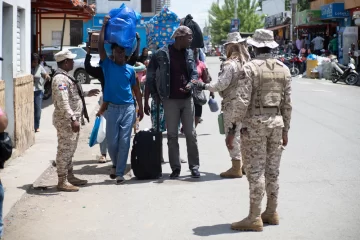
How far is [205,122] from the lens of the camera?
1677cm

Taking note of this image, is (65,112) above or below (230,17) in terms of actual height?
below

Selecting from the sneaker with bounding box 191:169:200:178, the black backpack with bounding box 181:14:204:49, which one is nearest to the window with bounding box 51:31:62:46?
the black backpack with bounding box 181:14:204:49

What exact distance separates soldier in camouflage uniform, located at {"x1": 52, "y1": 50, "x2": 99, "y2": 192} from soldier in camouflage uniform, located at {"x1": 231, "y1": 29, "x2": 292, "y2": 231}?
2.63 m

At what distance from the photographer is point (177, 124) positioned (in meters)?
9.52

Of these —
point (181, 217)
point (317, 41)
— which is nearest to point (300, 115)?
point (181, 217)

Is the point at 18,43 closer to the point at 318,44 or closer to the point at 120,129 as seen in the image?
the point at 120,129

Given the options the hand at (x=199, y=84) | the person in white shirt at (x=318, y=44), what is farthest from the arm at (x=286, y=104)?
the person in white shirt at (x=318, y=44)

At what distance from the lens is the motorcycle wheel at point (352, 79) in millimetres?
30119

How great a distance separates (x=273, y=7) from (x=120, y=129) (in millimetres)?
81968

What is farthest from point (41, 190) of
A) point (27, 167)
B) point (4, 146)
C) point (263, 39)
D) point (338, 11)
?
point (338, 11)

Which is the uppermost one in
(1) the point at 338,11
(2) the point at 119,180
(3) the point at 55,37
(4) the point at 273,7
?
(4) the point at 273,7

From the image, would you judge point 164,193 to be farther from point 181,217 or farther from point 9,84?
point 9,84

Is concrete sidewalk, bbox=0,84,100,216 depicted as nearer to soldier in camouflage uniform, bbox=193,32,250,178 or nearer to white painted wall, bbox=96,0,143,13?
soldier in camouflage uniform, bbox=193,32,250,178

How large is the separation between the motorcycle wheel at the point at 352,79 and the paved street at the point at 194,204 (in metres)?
18.4
